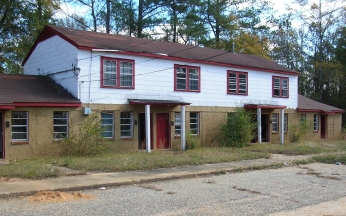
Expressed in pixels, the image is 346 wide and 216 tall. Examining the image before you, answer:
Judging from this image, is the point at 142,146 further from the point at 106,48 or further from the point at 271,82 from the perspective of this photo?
the point at 271,82

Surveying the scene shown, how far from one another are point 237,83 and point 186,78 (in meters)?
4.30

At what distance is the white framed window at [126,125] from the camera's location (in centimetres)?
2036

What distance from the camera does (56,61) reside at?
67.9ft

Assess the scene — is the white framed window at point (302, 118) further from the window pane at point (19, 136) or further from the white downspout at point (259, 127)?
the window pane at point (19, 136)

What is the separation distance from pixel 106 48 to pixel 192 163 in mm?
7824

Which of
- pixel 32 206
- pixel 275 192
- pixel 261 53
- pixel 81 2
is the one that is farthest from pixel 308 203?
pixel 261 53

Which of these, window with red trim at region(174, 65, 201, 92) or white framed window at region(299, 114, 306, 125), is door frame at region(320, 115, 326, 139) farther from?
window with red trim at region(174, 65, 201, 92)

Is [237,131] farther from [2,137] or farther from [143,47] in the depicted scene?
[2,137]

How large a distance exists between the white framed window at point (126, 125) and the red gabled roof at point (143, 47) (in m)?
3.21

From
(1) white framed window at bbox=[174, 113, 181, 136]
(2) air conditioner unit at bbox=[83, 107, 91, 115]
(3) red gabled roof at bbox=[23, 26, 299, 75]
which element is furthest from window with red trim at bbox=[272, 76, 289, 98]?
A: (2) air conditioner unit at bbox=[83, 107, 91, 115]

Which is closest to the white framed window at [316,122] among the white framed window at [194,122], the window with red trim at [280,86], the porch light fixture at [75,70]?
the window with red trim at [280,86]

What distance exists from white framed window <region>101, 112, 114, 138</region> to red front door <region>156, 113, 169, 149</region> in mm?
2819

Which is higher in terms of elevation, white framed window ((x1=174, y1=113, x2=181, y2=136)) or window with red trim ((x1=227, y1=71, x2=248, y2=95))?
window with red trim ((x1=227, y1=71, x2=248, y2=95))

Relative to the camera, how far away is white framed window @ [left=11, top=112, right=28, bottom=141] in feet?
55.4
